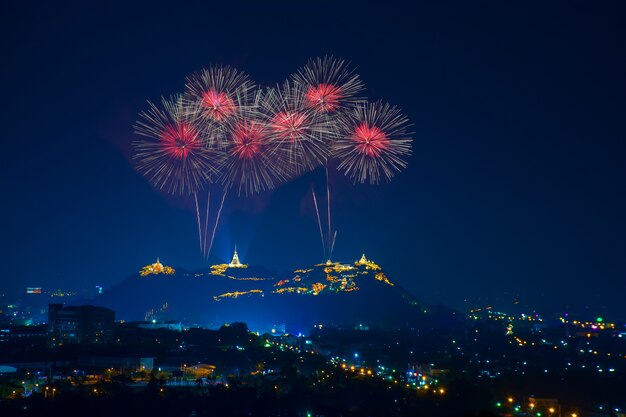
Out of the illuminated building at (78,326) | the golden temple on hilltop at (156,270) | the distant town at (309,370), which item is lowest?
the distant town at (309,370)

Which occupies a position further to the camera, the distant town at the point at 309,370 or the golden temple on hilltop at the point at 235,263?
the golden temple on hilltop at the point at 235,263

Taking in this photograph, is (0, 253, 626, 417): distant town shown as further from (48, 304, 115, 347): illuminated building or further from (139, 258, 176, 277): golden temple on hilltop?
(139, 258, 176, 277): golden temple on hilltop

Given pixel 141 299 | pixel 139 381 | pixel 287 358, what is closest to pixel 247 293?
pixel 141 299

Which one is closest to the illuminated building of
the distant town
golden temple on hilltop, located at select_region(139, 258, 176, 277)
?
the distant town

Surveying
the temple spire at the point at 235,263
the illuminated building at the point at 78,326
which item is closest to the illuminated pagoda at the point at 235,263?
the temple spire at the point at 235,263

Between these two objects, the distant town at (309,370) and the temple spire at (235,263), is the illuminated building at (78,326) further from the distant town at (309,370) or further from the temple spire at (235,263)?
the temple spire at (235,263)

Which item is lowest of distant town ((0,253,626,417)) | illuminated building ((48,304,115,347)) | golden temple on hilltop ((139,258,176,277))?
distant town ((0,253,626,417))

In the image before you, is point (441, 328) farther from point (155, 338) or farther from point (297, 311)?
point (155, 338)

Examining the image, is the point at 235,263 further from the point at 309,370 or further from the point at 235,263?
the point at 309,370

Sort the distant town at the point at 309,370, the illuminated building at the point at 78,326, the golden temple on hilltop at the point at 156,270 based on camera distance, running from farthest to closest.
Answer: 1. the golden temple on hilltop at the point at 156,270
2. the illuminated building at the point at 78,326
3. the distant town at the point at 309,370
